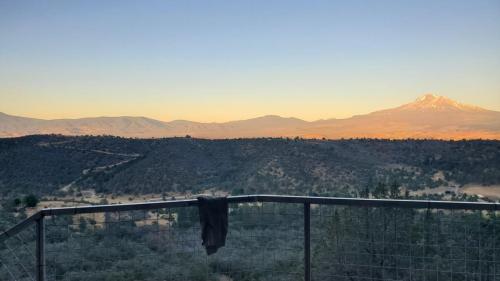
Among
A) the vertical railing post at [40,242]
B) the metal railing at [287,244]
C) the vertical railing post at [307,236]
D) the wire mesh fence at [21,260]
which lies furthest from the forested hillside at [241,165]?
the vertical railing post at [40,242]

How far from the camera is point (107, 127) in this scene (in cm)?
12300

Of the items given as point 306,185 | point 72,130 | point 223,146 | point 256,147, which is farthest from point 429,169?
point 72,130

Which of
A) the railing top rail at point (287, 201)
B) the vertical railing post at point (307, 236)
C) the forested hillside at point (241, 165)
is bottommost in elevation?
the forested hillside at point (241, 165)

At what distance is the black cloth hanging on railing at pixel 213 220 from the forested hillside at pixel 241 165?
20.3 m

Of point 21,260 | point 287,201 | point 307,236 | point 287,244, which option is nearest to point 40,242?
point 287,201

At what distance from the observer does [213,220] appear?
4770 millimetres

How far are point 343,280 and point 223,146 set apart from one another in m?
33.3

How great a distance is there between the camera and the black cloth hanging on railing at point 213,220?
475cm

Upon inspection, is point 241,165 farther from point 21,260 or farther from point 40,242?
point 40,242

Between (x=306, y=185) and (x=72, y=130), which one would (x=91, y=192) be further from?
(x=72, y=130)

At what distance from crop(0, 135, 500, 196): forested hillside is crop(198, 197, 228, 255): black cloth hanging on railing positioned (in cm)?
2032

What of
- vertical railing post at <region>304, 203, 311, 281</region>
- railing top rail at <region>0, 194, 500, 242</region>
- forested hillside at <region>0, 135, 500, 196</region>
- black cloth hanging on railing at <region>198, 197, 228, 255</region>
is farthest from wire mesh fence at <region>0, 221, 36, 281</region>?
forested hillside at <region>0, 135, 500, 196</region>

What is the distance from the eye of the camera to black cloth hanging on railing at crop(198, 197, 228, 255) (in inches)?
187

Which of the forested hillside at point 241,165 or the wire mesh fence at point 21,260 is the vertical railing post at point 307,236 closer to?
the wire mesh fence at point 21,260
